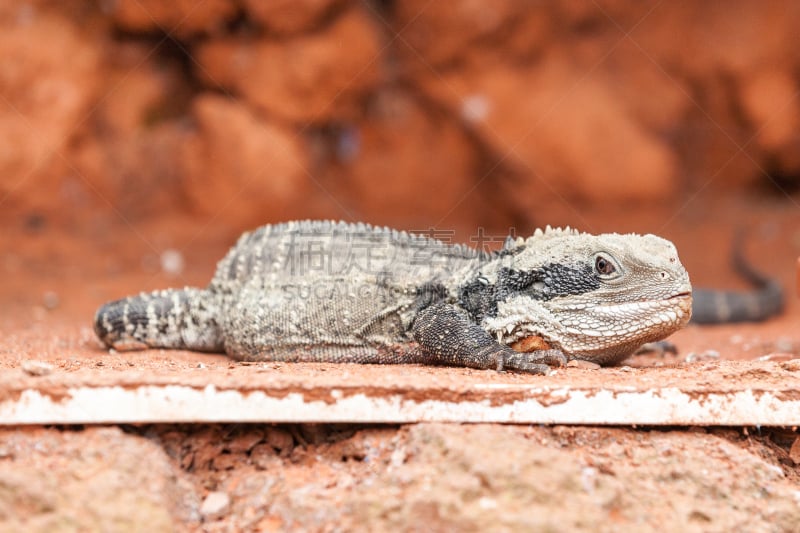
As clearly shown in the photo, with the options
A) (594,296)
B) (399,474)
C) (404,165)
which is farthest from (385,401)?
(404,165)

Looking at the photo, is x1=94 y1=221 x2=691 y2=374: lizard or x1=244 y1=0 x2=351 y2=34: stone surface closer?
x1=94 y1=221 x2=691 y2=374: lizard

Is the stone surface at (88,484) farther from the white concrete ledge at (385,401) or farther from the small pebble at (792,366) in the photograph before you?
the small pebble at (792,366)

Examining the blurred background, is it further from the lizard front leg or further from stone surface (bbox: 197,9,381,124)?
the lizard front leg

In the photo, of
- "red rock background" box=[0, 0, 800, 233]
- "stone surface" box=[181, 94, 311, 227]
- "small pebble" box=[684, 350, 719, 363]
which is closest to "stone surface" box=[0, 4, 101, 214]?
"red rock background" box=[0, 0, 800, 233]

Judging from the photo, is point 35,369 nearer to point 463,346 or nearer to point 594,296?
point 463,346

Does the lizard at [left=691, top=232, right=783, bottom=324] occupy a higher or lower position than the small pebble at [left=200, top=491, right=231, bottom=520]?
higher

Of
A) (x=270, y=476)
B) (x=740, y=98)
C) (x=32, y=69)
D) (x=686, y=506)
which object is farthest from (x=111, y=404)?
(x=740, y=98)

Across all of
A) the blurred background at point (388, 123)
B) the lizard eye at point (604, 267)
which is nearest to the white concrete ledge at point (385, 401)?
the lizard eye at point (604, 267)

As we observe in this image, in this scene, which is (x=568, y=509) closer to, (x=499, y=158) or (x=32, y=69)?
(x=499, y=158)
